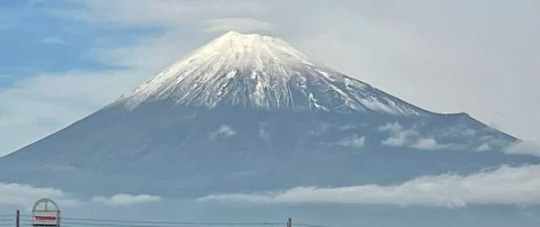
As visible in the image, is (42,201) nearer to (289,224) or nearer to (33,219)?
(33,219)

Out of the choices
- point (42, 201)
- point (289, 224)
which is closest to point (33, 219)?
point (42, 201)

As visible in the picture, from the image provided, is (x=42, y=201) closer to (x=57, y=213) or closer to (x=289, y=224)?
(x=57, y=213)

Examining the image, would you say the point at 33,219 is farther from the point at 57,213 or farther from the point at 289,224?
the point at 289,224

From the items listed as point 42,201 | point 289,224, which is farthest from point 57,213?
point 289,224
